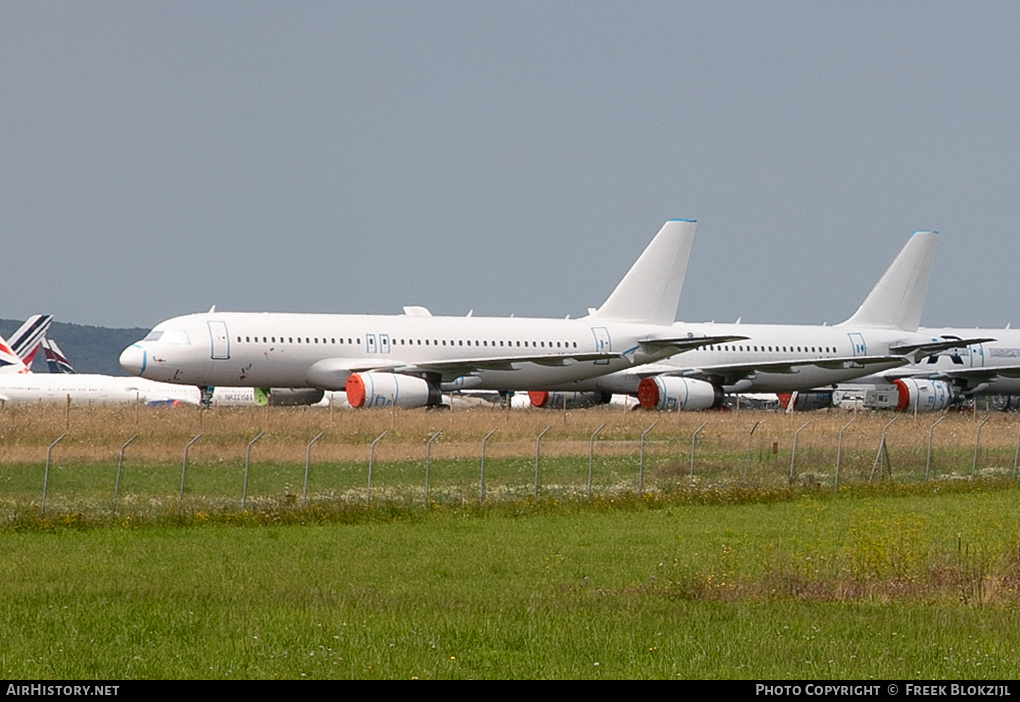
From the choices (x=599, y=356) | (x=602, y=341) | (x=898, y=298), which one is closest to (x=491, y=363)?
(x=599, y=356)

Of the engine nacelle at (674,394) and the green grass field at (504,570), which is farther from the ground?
the engine nacelle at (674,394)

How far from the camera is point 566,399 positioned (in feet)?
243

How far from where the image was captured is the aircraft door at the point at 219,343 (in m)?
56.1

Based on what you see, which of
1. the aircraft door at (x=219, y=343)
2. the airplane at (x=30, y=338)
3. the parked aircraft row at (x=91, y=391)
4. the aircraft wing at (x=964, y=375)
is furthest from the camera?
the airplane at (x=30, y=338)

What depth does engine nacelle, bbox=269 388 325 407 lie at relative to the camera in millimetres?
64938

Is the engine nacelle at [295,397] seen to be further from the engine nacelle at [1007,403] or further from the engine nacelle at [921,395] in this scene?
the engine nacelle at [1007,403]

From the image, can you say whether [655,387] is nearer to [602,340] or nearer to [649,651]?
[602,340]

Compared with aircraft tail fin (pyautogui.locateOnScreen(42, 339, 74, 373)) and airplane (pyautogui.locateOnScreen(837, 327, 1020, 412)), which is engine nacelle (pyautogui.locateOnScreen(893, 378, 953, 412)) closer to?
airplane (pyautogui.locateOnScreen(837, 327, 1020, 412))

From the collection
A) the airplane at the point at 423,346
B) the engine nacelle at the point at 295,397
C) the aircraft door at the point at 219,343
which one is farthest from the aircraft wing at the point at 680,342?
the aircraft door at the point at 219,343

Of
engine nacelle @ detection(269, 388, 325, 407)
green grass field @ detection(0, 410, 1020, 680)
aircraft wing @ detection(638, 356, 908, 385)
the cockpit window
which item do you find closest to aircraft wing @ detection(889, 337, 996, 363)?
aircraft wing @ detection(638, 356, 908, 385)

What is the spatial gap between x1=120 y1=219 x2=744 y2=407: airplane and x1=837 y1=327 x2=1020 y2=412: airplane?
38.4 feet

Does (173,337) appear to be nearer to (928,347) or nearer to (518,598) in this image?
(928,347)

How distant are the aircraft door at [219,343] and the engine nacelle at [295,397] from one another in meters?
8.38

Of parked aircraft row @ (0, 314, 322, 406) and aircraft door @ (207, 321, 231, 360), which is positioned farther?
parked aircraft row @ (0, 314, 322, 406)
